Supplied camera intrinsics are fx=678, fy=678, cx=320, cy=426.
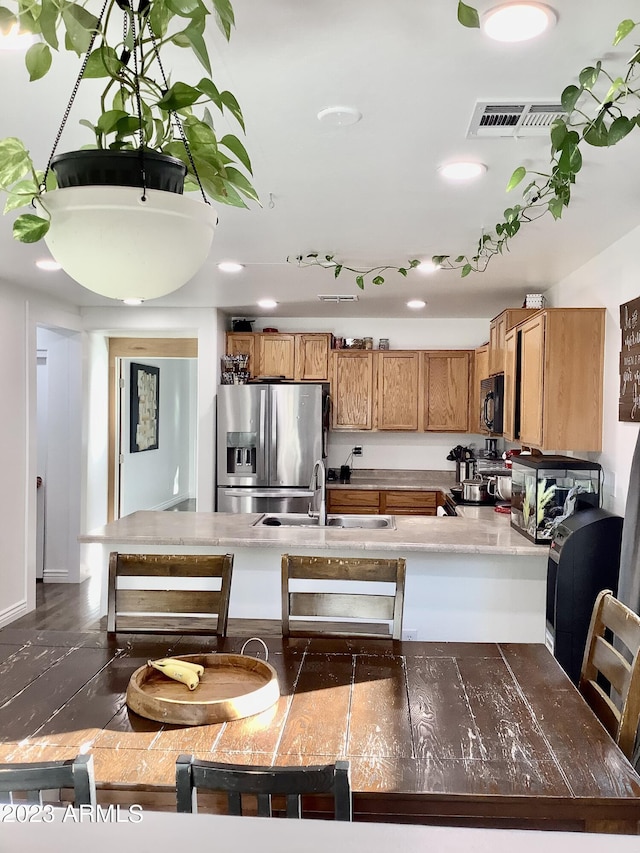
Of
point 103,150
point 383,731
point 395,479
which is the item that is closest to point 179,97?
point 103,150

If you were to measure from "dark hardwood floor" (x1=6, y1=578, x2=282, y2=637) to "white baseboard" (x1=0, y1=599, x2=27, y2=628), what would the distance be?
0.11ft

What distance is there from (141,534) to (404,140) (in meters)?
2.36

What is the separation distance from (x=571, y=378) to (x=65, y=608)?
4021 millimetres

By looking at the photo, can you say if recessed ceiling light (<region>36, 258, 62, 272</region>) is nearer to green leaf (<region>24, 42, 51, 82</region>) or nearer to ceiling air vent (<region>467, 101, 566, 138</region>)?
ceiling air vent (<region>467, 101, 566, 138</region>)

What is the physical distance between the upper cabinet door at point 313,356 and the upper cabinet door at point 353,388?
0.27 feet

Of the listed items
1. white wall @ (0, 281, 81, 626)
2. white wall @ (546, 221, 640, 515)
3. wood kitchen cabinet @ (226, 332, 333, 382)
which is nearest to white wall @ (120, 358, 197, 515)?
wood kitchen cabinet @ (226, 332, 333, 382)

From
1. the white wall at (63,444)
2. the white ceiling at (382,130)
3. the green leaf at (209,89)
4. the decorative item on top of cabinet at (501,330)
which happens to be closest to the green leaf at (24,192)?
the green leaf at (209,89)

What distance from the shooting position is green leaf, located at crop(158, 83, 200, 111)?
1035 millimetres

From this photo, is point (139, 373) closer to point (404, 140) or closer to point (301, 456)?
point (301, 456)

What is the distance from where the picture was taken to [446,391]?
6.07 meters

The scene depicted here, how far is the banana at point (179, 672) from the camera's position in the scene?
70.5 inches

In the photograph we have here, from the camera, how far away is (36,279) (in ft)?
14.9

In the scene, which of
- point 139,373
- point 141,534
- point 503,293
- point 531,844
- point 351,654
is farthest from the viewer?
point 139,373

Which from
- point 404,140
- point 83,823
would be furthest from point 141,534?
point 83,823
